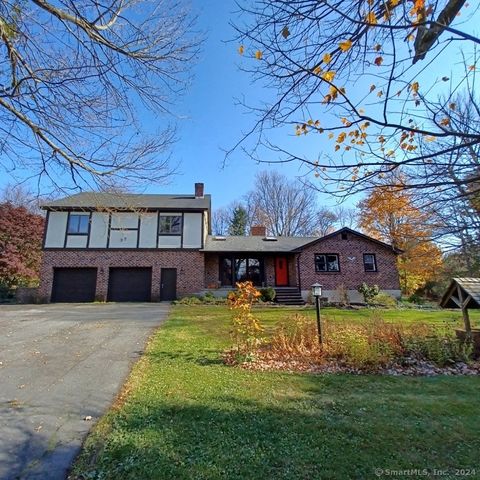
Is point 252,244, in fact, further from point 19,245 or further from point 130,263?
point 19,245

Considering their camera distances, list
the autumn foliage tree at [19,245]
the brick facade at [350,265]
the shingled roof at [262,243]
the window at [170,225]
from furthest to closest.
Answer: the autumn foliage tree at [19,245], the shingled roof at [262,243], the window at [170,225], the brick facade at [350,265]

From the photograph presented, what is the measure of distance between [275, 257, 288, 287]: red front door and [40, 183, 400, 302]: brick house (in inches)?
2.7

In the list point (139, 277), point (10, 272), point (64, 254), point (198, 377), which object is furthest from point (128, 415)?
point (10, 272)

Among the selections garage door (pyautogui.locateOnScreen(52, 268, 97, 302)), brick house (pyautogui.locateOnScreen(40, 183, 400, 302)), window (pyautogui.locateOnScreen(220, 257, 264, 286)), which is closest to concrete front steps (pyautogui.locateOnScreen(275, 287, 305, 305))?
brick house (pyautogui.locateOnScreen(40, 183, 400, 302))

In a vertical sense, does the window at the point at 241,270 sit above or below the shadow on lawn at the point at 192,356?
above

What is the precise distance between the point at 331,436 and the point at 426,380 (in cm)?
296

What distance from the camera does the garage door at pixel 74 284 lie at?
18944mm

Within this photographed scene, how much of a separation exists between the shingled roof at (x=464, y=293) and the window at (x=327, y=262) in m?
12.5

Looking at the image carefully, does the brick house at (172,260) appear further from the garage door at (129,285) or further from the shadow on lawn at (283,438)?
the shadow on lawn at (283,438)

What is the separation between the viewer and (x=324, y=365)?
19.2 ft

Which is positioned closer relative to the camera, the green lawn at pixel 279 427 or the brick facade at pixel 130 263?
the green lawn at pixel 279 427

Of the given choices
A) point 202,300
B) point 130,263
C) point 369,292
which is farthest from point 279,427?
point 130,263

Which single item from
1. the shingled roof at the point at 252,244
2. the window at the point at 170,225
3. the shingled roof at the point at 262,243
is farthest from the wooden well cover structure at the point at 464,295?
the window at the point at 170,225

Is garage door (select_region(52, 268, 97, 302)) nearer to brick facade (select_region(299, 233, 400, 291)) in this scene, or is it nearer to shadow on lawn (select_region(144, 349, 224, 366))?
brick facade (select_region(299, 233, 400, 291))
